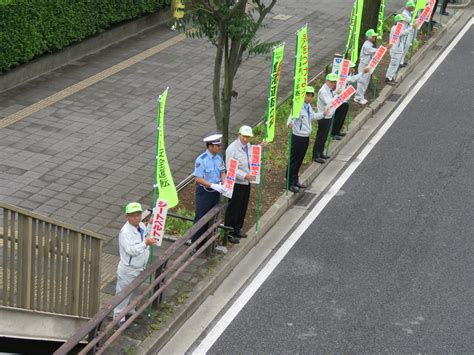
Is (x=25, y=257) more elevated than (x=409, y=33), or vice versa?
(x=25, y=257)

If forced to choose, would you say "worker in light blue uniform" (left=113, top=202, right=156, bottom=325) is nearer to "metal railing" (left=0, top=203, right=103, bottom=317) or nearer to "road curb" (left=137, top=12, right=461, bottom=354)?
"metal railing" (left=0, top=203, right=103, bottom=317)

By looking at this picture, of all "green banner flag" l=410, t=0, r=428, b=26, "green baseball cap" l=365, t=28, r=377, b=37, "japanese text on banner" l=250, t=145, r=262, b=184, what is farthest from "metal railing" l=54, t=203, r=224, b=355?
"green banner flag" l=410, t=0, r=428, b=26

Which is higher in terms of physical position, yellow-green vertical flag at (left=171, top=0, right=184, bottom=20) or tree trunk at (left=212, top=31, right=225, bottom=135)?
tree trunk at (left=212, top=31, right=225, bottom=135)

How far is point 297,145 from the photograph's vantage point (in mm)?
12398

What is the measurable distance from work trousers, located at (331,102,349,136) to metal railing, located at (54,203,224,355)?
488cm

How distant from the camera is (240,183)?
1070 cm

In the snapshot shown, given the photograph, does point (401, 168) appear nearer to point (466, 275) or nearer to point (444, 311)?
point (466, 275)

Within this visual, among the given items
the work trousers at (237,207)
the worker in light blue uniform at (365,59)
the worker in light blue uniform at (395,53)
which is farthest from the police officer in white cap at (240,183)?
the worker in light blue uniform at (395,53)

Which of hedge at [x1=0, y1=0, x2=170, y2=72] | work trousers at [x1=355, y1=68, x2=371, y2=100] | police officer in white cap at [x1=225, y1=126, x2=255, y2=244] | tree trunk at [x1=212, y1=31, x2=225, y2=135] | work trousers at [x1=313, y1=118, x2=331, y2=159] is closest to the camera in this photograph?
police officer in white cap at [x1=225, y1=126, x2=255, y2=244]

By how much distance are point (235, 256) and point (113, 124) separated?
16.7 feet

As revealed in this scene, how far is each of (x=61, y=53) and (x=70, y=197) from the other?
6.15 m

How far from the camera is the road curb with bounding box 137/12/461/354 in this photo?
28.8 feet

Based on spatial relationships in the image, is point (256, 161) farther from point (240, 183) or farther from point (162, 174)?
point (162, 174)

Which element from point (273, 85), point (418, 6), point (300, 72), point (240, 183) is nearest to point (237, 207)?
point (240, 183)
